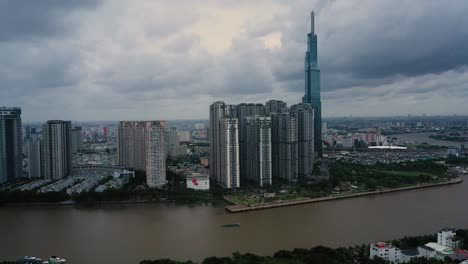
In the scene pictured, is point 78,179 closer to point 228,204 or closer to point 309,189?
point 228,204

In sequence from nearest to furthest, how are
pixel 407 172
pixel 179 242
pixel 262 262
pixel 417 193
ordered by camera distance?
1. pixel 262 262
2. pixel 179 242
3. pixel 417 193
4. pixel 407 172

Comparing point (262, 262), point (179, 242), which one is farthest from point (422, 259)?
point (179, 242)

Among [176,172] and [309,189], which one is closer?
[309,189]

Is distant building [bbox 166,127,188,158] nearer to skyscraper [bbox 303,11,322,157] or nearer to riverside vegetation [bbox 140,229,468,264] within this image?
skyscraper [bbox 303,11,322,157]

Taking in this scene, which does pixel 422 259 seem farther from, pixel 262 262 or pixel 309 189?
pixel 309 189

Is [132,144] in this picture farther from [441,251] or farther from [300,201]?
[441,251]

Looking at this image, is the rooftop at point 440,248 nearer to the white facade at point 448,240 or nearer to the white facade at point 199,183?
the white facade at point 448,240

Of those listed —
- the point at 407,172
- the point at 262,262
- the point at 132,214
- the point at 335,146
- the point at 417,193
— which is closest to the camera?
the point at 262,262

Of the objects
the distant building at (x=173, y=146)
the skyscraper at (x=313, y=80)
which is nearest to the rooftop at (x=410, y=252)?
the skyscraper at (x=313, y=80)
